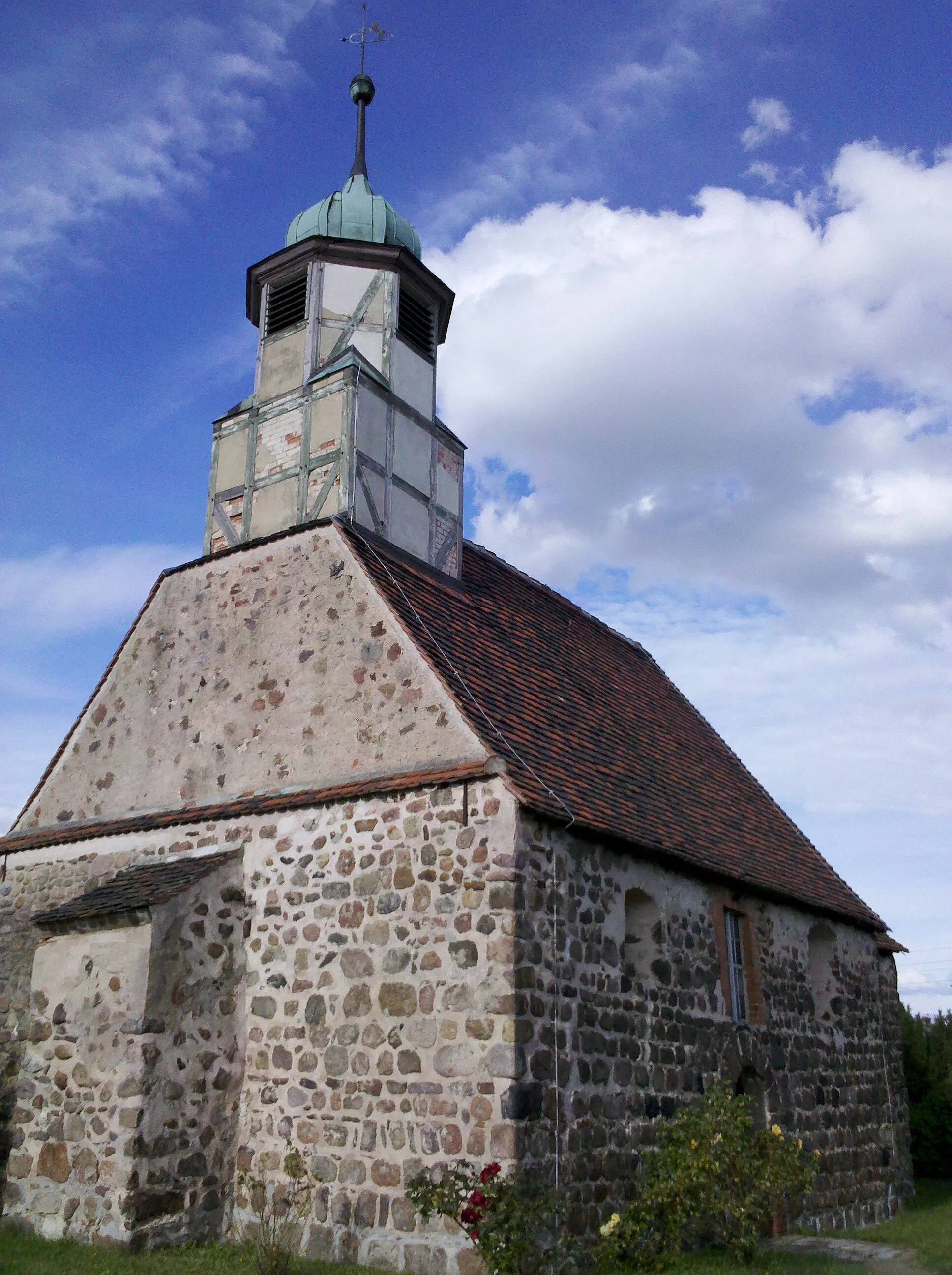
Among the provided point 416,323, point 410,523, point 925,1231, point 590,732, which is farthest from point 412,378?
point 925,1231

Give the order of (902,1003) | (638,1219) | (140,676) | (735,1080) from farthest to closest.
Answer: (902,1003) < (140,676) < (735,1080) < (638,1219)

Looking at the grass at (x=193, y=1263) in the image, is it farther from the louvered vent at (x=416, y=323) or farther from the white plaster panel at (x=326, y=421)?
the louvered vent at (x=416, y=323)

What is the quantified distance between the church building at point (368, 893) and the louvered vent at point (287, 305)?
49 millimetres

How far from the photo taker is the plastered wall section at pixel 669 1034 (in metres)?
9.09

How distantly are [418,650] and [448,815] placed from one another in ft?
5.92

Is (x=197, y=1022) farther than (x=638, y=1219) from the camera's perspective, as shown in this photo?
Yes

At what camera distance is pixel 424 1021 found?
359 inches

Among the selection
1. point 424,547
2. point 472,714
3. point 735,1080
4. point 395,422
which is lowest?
point 735,1080

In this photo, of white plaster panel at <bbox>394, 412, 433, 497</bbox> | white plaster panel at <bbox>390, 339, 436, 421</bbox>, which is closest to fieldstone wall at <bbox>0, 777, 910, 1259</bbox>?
white plaster panel at <bbox>394, 412, 433, 497</bbox>

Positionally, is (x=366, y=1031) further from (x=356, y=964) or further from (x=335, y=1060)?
(x=356, y=964)

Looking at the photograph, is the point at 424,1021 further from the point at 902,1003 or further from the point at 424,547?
the point at 902,1003

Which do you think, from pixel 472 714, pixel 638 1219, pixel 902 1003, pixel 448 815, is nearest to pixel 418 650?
pixel 472 714

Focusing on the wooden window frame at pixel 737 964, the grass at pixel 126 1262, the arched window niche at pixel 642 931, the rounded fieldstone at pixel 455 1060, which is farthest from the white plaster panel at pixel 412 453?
the grass at pixel 126 1262

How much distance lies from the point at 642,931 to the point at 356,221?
400 inches
